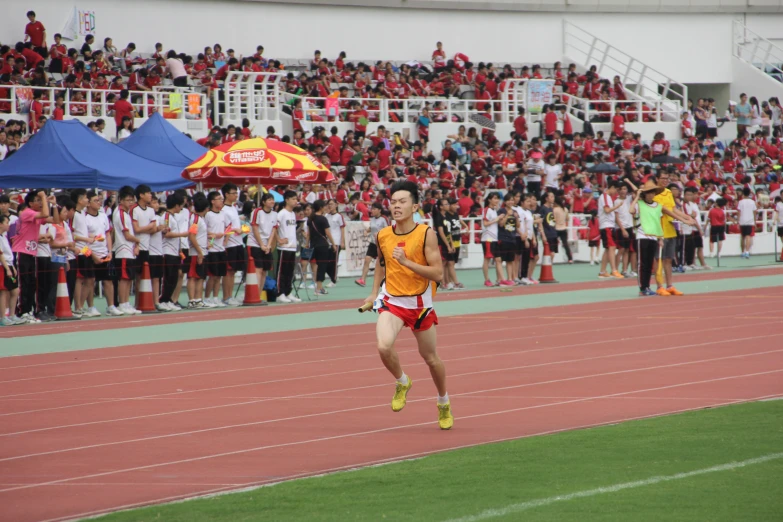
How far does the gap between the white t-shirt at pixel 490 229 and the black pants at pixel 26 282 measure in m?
9.87

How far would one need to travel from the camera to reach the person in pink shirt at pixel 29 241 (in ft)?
61.4

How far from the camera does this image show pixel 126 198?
20125 mm

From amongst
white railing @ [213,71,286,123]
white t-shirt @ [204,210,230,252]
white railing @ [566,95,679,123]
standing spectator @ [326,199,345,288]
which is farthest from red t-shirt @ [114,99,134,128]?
white railing @ [566,95,679,123]

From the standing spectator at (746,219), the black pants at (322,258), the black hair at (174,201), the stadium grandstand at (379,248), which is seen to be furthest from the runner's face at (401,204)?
the standing spectator at (746,219)

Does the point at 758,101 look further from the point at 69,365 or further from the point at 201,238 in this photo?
the point at 69,365

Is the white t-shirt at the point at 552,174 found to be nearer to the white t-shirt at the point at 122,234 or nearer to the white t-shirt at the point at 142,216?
the white t-shirt at the point at 142,216

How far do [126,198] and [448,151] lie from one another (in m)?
16.8

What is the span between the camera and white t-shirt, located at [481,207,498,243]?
84.3 ft

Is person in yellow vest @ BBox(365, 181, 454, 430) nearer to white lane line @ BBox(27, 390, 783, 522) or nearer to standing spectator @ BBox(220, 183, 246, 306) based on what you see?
white lane line @ BBox(27, 390, 783, 522)

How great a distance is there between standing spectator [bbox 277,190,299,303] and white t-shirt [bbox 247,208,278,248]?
124 mm

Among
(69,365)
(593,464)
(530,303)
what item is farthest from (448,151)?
(593,464)

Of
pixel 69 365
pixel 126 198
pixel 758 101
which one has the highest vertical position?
pixel 758 101

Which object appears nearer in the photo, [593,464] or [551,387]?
[593,464]

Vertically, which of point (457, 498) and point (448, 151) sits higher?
point (448, 151)
